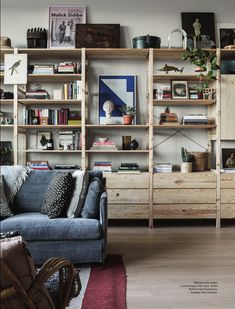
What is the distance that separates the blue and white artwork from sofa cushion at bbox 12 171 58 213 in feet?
6.22

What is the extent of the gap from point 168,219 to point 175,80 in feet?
6.10

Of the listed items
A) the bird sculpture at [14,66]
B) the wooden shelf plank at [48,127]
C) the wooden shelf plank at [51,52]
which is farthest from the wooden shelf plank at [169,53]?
the bird sculpture at [14,66]

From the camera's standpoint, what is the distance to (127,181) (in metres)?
5.37

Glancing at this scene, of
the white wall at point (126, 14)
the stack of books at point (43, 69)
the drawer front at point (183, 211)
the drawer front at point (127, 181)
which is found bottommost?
the drawer front at point (183, 211)

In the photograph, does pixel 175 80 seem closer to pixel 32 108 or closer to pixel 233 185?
pixel 233 185

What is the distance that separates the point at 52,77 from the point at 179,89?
168 cm

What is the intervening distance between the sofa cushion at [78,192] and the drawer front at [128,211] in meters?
1.44

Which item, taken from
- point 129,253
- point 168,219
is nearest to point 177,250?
point 129,253

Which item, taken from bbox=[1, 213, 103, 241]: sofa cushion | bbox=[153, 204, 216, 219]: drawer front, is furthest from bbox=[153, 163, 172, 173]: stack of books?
bbox=[1, 213, 103, 241]: sofa cushion

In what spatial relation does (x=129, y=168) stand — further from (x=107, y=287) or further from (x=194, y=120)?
(x=107, y=287)

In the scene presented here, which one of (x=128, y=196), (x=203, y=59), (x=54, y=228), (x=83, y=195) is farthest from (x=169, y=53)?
(x=54, y=228)

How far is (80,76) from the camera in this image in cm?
555

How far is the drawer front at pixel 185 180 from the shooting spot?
17.6 feet

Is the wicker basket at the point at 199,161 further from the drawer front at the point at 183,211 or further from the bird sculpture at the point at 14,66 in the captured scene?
the bird sculpture at the point at 14,66
